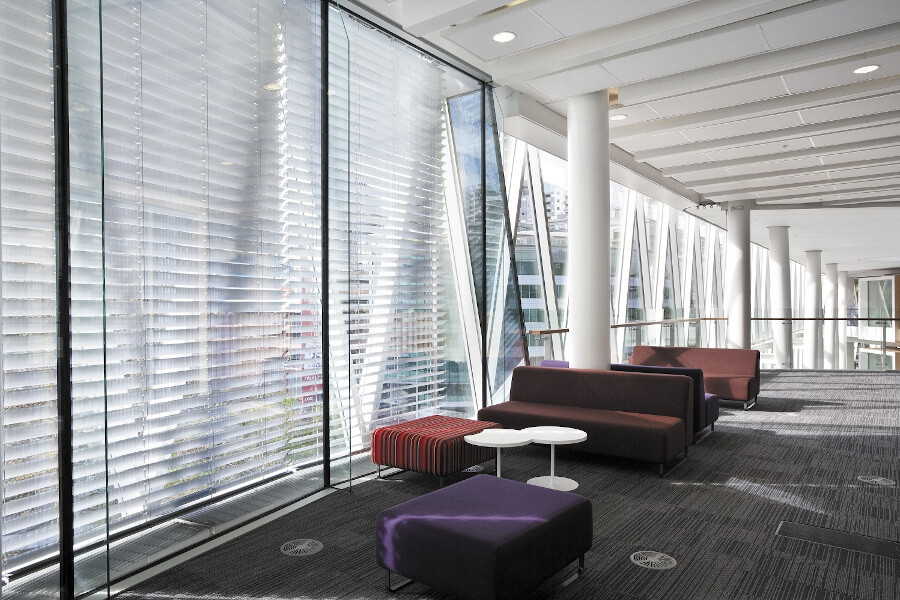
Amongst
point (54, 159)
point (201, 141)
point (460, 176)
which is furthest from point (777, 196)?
point (54, 159)

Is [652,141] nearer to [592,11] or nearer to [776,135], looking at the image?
[776,135]

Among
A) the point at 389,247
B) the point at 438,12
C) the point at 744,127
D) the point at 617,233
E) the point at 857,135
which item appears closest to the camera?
the point at 438,12

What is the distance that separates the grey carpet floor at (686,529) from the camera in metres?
3.01

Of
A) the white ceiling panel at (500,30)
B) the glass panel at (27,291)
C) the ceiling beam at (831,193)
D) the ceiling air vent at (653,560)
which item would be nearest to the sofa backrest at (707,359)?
the white ceiling panel at (500,30)

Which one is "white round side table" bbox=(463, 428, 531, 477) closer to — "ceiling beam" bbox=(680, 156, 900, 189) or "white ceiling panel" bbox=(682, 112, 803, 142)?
"white ceiling panel" bbox=(682, 112, 803, 142)

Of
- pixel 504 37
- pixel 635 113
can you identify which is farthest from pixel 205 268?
pixel 635 113

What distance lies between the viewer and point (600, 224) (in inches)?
247

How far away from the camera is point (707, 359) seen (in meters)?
8.47

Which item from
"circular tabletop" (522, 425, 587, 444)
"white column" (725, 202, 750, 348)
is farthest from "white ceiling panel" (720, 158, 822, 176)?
"circular tabletop" (522, 425, 587, 444)

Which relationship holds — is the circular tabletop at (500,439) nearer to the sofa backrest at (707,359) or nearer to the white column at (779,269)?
the sofa backrest at (707,359)

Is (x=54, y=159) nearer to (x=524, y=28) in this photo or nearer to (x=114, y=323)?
(x=114, y=323)

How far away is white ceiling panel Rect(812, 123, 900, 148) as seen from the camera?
25.1ft

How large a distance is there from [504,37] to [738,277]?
9.45 m

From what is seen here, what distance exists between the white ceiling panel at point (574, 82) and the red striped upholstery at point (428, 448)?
344 cm
